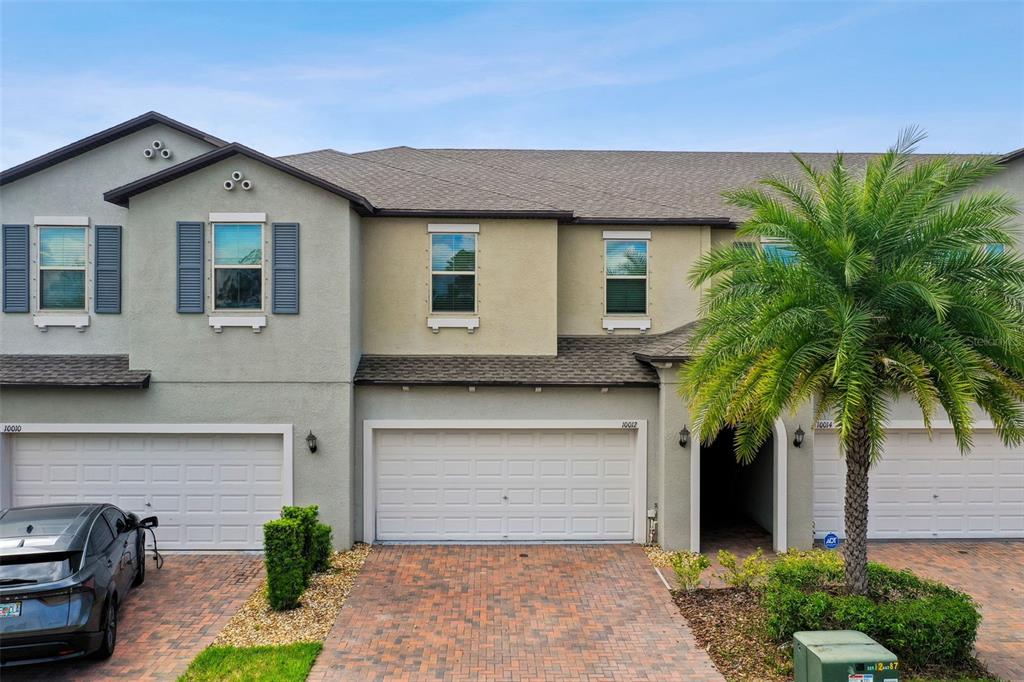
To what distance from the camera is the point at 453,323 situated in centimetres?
1324

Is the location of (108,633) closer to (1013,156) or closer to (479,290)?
(479,290)

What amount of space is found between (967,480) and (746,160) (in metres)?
9.46

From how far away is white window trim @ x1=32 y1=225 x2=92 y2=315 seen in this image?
12.7m

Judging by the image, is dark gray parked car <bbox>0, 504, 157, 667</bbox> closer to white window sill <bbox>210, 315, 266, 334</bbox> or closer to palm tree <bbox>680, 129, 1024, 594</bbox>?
white window sill <bbox>210, 315, 266, 334</bbox>

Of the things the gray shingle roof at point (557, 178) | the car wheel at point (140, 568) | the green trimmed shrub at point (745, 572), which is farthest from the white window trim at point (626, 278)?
the car wheel at point (140, 568)

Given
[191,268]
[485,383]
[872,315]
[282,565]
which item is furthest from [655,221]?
[282,565]

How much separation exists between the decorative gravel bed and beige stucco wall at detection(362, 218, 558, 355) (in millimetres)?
4599

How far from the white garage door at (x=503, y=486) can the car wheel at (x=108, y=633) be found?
4.95 meters

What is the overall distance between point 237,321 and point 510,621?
23.2 feet

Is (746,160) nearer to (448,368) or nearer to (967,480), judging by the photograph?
(967,480)

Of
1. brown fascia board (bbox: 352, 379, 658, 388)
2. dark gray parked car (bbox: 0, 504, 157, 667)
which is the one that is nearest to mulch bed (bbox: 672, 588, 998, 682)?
brown fascia board (bbox: 352, 379, 658, 388)

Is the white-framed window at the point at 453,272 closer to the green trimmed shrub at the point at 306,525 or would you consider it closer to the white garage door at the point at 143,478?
the white garage door at the point at 143,478

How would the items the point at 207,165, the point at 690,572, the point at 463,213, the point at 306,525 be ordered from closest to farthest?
the point at 690,572, the point at 306,525, the point at 207,165, the point at 463,213

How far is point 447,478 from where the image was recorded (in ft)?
41.6
